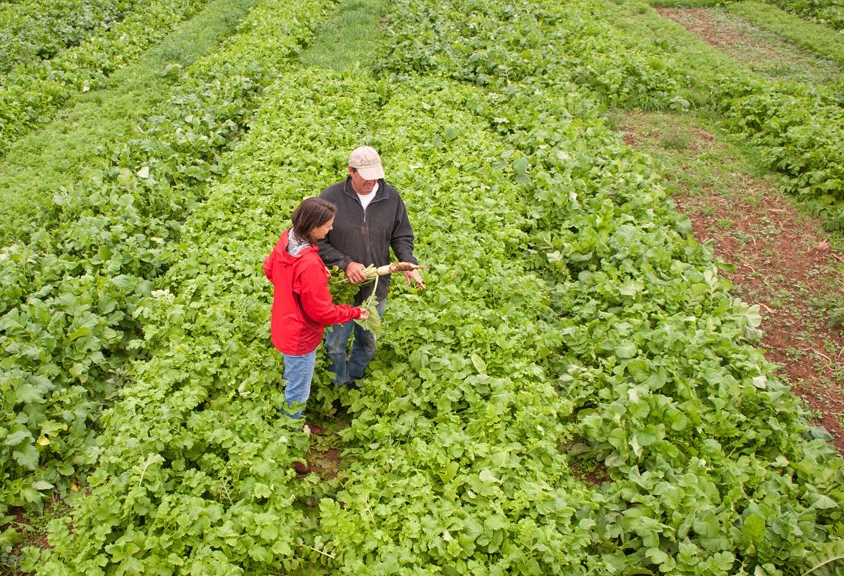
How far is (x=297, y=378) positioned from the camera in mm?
4648

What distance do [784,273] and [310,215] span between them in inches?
267

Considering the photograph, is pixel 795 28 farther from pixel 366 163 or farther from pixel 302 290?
pixel 302 290

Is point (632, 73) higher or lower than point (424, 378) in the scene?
higher

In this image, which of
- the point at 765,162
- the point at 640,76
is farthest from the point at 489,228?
the point at 640,76

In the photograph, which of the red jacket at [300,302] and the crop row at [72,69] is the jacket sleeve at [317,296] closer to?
the red jacket at [300,302]

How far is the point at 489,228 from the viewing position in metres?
6.99

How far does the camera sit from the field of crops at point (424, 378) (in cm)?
400

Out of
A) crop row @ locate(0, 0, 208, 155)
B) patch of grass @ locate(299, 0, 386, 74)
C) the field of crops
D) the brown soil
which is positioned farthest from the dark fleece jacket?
crop row @ locate(0, 0, 208, 155)

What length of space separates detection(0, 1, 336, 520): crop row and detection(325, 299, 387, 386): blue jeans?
1.95 metres

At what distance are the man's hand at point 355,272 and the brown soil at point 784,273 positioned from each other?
4.64 metres

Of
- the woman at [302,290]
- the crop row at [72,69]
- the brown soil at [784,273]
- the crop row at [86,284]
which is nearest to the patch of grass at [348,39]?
the crop row at [86,284]

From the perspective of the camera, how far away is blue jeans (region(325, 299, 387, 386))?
16.4 feet

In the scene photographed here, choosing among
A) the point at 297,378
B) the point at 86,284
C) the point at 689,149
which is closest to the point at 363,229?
the point at 297,378

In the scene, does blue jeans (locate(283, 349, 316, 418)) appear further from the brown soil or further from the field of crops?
the brown soil
